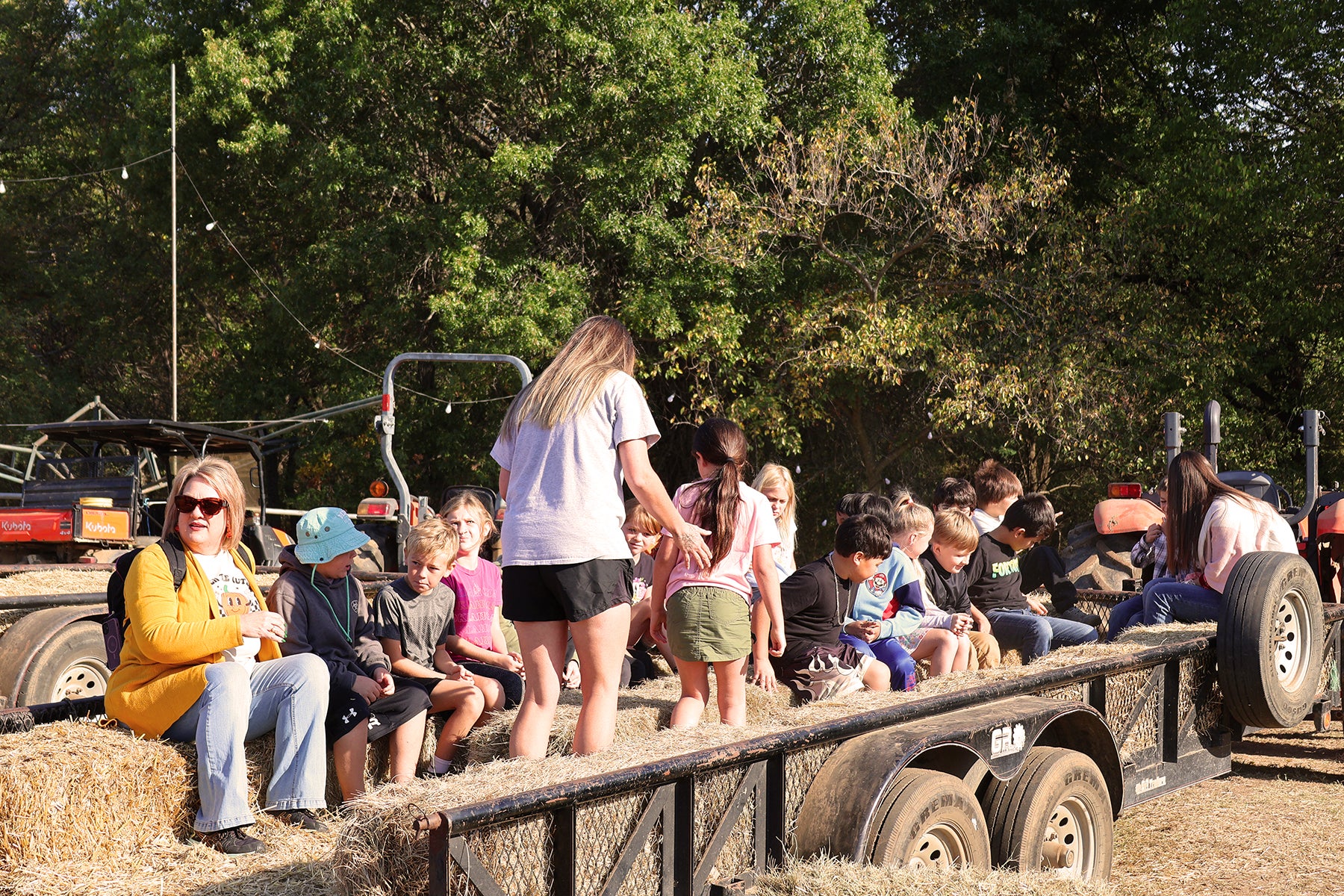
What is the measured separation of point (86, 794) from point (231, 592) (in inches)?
34.6

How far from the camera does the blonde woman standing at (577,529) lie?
12.8 ft

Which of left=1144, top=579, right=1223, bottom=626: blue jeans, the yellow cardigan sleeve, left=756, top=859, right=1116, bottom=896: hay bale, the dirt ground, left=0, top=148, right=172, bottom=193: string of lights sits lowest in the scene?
the dirt ground

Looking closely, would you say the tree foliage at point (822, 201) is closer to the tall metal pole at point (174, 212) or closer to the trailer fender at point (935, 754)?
the tall metal pole at point (174, 212)

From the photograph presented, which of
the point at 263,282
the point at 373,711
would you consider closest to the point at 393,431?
the point at 373,711

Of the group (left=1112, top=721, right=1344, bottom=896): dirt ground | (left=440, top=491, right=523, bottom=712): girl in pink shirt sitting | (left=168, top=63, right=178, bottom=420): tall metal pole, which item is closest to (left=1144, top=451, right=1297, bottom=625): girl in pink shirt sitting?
(left=1112, top=721, right=1344, bottom=896): dirt ground

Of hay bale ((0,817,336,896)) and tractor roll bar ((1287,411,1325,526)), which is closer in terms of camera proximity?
hay bale ((0,817,336,896))

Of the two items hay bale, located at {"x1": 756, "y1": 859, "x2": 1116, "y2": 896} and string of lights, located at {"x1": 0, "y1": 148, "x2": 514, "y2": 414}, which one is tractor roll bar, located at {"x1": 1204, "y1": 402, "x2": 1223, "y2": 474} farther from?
string of lights, located at {"x1": 0, "y1": 148, "x2": 514, "y2": 414}

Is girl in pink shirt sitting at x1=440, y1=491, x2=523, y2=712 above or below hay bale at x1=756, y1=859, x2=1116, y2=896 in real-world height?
above

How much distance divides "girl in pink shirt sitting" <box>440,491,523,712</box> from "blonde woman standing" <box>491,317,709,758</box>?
4.79ft

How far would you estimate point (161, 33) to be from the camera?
2141cm

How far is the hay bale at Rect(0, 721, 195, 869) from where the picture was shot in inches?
146

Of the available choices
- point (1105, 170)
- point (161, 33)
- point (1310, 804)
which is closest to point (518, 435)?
point (1310, 804)

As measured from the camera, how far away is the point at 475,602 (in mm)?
5758

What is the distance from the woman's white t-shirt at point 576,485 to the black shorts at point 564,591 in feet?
0.10
